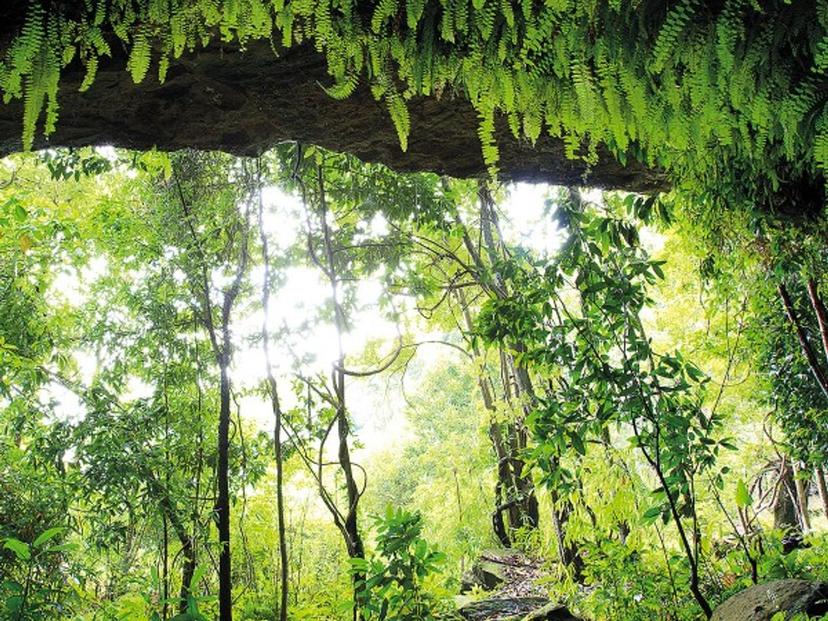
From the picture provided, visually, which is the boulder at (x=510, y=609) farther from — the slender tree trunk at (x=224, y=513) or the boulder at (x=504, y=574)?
the slender tree trunk at (x=224, y=513)

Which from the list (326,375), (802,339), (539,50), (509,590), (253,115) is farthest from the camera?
(509,590)

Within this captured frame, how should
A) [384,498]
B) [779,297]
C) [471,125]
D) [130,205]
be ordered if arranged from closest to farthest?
1. [471,125]
2. [779,297]
3. [130,205]
4. [384,498]

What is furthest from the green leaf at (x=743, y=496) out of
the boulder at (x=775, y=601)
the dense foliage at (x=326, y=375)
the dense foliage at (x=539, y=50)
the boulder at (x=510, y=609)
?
the dense foliage at (x=539, y=50)

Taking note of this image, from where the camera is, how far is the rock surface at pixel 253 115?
2.60 metres

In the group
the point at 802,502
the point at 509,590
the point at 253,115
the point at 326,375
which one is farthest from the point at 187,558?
the point at 802,502

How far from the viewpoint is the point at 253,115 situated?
9.78 ft

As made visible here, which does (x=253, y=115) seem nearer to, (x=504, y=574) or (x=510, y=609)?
(x=510, y=609)

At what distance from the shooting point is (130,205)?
6.21 m

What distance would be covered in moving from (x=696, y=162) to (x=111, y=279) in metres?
5.14

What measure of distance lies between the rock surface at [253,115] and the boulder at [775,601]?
272cm

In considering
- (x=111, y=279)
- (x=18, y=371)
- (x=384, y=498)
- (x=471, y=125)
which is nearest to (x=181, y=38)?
(x=471, y=125)

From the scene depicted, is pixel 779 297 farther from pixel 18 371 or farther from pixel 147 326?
pixel 18 371

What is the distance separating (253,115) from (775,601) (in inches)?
156

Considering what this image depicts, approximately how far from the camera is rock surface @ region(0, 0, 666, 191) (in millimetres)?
2600
